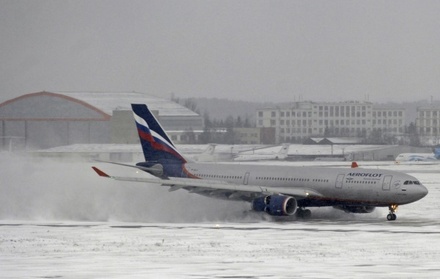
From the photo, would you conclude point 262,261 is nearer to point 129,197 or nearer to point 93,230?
point 93,230

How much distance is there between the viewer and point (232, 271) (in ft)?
134

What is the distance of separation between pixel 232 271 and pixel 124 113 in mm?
152841

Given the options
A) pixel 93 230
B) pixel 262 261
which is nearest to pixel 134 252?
pixel 262 261

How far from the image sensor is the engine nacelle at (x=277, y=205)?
64.6 meters

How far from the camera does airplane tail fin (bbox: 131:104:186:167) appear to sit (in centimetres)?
7406

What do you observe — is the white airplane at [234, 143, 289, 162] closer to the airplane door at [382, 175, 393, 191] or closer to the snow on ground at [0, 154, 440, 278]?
the snow on ground at [0, 154, 440, 278]

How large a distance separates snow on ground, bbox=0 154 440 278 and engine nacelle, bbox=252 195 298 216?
0.77m

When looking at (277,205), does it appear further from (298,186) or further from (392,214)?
(392,214)

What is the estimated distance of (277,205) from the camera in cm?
6469

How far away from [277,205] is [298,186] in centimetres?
299

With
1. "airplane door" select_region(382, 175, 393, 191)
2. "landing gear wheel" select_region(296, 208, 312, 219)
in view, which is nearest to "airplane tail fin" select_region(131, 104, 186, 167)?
"landing gear wheel" select_region(296, 208, 312, 219)

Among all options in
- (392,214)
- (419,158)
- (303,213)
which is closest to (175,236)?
(303,213)

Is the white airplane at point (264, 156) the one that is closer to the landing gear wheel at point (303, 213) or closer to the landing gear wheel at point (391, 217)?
the landing gear wheel at point (303, 213)

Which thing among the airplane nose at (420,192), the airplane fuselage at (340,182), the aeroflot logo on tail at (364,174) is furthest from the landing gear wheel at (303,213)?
the airplane nose at (420,192)
